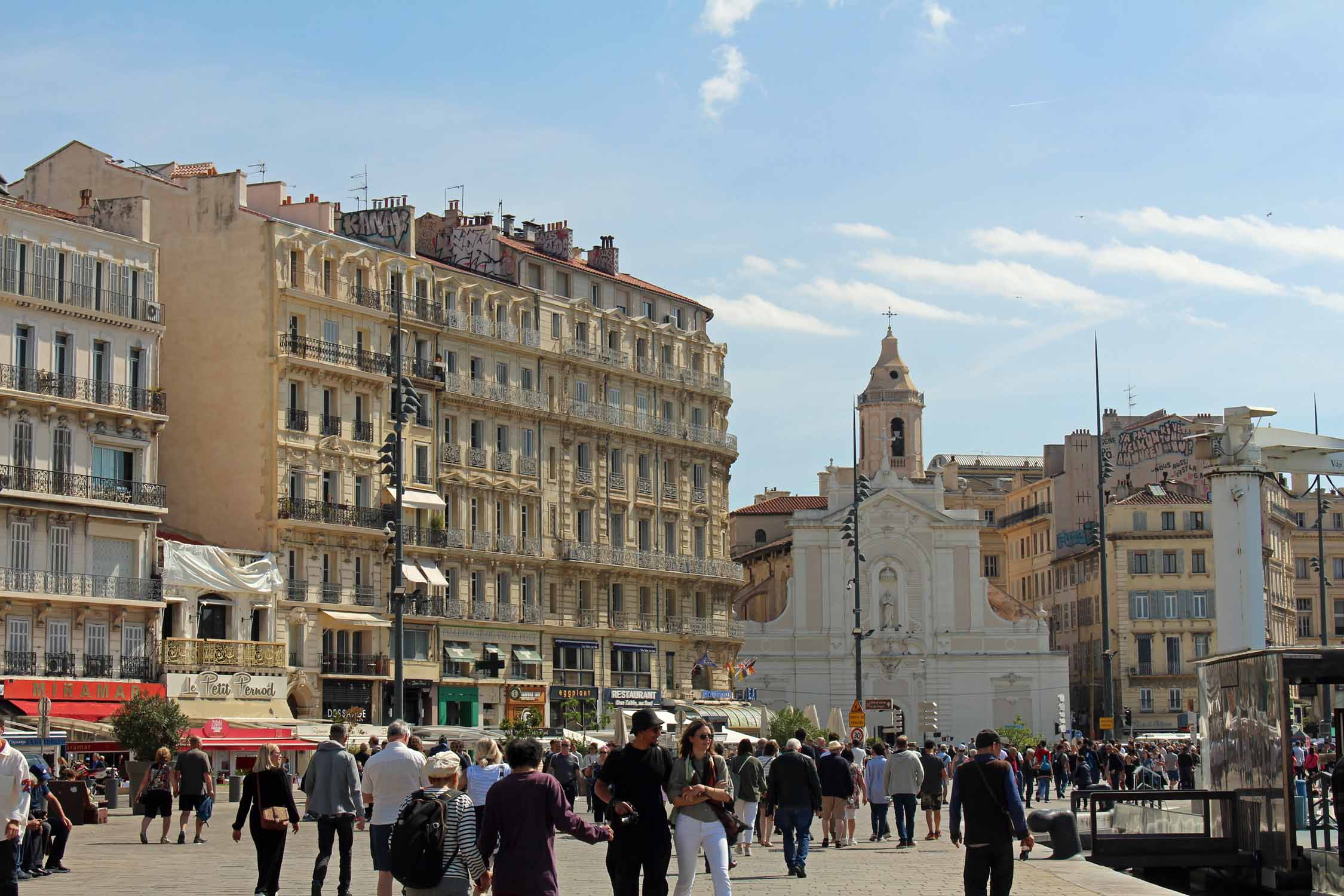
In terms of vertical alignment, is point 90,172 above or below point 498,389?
above

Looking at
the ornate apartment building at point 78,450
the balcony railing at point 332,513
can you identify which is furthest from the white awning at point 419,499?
the ornate apartment building at point 78,450

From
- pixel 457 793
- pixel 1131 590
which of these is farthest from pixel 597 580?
pixel 457 793

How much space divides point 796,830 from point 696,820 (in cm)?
736

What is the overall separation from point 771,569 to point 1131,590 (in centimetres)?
1853

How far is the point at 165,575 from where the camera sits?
171ft

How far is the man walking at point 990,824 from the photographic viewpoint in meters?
15.7

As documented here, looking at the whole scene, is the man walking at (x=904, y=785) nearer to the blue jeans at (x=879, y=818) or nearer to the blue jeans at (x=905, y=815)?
the blue jeans at (x=905, y=815)

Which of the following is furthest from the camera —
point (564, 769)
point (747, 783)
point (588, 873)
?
point (564, 769)

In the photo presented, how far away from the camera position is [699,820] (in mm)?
15672

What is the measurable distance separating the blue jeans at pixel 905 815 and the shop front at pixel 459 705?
33597mm

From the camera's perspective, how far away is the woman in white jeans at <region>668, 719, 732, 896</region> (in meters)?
15.5

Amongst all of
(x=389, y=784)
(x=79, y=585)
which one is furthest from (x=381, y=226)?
(x=389, y=784)

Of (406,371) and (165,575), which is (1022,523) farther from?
(165,575)

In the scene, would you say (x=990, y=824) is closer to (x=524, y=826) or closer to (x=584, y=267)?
(x=524, y=826)
